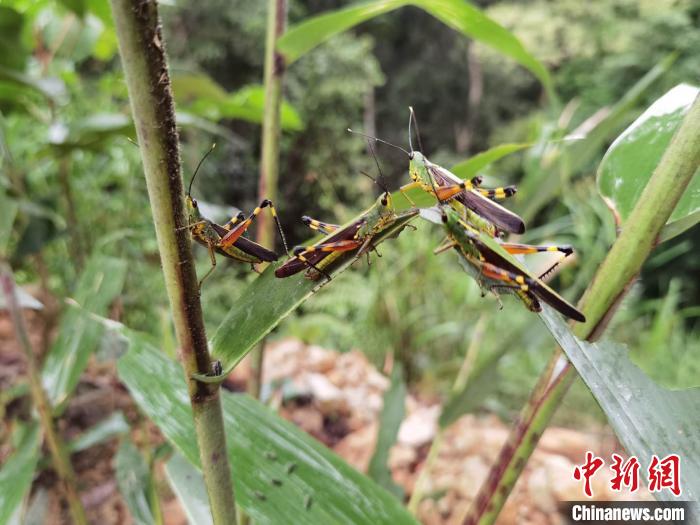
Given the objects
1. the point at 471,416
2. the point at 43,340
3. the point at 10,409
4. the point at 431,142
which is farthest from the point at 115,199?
the point at 431,142

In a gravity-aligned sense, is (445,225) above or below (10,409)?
below

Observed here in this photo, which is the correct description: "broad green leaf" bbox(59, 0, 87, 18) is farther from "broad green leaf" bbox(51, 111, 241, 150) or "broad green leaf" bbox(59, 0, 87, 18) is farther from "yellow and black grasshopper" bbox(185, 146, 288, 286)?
"yellow and black grasshopper" bbox(185, 146, 288, 286)

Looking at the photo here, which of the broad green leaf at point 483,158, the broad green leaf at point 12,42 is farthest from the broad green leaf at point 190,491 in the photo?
the broad green leaf at point 12,42

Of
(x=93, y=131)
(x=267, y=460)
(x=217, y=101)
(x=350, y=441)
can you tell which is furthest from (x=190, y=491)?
(x=350, y=441)

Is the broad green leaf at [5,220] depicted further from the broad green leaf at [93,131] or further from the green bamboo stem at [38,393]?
the broad green leaf at [93,131]

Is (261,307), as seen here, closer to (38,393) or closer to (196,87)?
(38,393)

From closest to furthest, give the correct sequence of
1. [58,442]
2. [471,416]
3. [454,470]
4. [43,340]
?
1. [58,442]
2. [454,470]
3. [43,340]
4. [471,416]

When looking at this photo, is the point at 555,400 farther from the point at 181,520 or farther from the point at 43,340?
the point at 43,340
